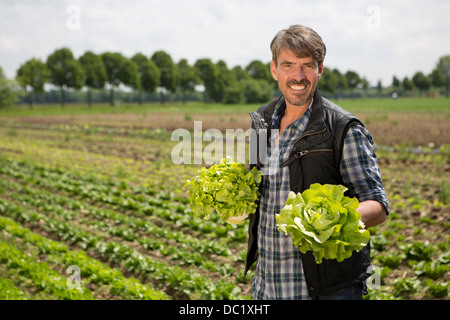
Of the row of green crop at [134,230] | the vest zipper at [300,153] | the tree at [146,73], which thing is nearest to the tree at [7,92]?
the tree at [146,73]

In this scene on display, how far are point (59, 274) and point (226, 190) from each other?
3.60 meters

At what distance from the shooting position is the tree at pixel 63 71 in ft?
183

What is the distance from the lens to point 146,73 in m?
68.1

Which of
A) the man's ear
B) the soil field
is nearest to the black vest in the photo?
the man's ear

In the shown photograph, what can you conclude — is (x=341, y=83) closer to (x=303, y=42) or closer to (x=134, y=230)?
(x=134, y=230)

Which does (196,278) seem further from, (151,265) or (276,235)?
(276,235)

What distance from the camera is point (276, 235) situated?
214 cm

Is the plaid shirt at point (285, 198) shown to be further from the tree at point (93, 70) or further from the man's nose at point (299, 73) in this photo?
the tree at point (93, 70)

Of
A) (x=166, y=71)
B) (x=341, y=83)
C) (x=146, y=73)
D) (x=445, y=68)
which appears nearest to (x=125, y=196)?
(x=341, y=83)

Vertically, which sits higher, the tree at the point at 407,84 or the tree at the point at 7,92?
the tree at the point at 407,84

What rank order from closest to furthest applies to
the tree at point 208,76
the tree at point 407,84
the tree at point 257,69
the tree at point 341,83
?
the tree at point 257,69 < the tree at point 341,83 < the tree at point 208,76 < the tree at point 407,84

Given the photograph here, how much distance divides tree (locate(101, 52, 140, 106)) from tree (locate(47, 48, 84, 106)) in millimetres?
5876

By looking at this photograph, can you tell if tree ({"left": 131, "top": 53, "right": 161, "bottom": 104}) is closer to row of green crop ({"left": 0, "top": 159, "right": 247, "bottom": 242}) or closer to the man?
row of green crop ({"left": 0, "top": 159, "right": 247, "bottom": 242})

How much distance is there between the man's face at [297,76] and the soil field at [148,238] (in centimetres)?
284
